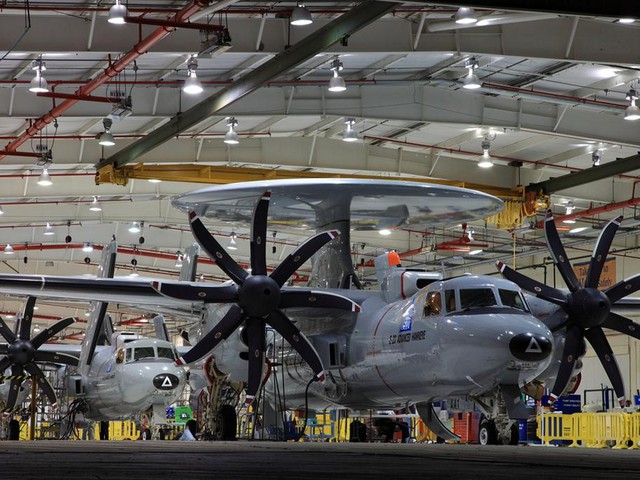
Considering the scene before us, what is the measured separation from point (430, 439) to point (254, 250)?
62.6ft

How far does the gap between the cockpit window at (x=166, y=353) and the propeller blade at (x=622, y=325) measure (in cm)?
1462

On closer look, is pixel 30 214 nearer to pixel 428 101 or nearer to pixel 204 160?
pixel 204 160

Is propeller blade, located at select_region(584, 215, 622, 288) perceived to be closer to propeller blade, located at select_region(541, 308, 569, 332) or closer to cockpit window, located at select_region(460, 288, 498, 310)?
propeller blade, located at select_region(541, 308, 569, 332)

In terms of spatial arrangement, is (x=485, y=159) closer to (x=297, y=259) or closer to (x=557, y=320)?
(x=557, y=320)

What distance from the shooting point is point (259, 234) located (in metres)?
20.2

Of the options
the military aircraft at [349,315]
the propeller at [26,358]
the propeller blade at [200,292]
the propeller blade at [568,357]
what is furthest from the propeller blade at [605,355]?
the propeller at [26,358]

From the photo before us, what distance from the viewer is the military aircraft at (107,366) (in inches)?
1148

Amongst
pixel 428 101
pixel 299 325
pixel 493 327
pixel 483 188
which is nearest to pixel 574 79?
pixel 428 101

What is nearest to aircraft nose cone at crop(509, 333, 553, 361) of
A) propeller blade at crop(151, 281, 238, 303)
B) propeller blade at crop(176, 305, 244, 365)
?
propeller blade at crop(176, 305, 244, 365)

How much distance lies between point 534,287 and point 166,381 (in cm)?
1290

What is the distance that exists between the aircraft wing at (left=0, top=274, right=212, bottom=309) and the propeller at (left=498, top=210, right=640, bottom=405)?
734 cm

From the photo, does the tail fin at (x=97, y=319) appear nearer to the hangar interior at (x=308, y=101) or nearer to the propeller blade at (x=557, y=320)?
the hangar interior at (x=308, y=101)

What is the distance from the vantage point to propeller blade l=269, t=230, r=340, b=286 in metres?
20.2

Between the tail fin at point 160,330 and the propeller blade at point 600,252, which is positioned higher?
the propeller blade at point 600,252
